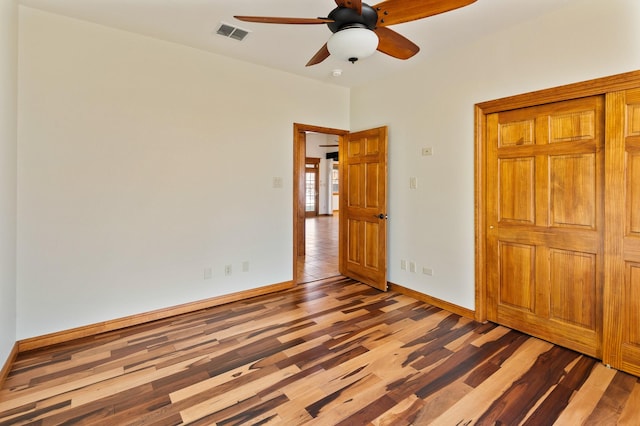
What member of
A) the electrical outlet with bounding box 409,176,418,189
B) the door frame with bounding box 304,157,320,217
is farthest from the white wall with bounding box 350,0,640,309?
the door frame with bounding box 304,157,320,217

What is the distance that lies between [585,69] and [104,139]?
397 centimetres

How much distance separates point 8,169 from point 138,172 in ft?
2.95

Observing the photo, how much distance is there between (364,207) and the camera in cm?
425

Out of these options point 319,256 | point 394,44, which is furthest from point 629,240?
point 319,256

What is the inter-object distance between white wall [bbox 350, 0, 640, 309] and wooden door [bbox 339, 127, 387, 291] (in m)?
0.14

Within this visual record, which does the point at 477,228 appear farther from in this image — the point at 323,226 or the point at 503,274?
the point at 323,226

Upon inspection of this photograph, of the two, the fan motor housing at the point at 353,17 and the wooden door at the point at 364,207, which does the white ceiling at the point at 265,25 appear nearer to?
the fan motor housing at the point at 353,17

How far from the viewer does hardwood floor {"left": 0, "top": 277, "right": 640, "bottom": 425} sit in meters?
1.82

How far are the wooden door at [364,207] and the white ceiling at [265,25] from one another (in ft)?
3.50

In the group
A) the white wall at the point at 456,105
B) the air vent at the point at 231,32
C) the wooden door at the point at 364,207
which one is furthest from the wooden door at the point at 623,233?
the air vent at the point at 231,32

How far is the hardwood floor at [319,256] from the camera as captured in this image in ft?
15.6

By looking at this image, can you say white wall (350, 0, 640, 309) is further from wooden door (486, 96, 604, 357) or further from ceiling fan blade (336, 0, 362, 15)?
ceiling fan blade (336, 0, 362, 15)

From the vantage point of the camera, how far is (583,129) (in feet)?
7.94

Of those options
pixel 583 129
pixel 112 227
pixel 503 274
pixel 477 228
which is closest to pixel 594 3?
pixel 583 129
